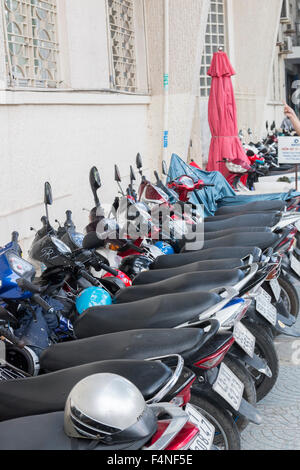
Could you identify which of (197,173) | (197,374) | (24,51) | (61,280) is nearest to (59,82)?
(24,51)

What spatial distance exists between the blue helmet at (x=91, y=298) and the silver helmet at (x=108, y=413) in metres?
1.83

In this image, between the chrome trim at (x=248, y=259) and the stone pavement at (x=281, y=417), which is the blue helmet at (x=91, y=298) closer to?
the chrome trim at (x=248, y=259)

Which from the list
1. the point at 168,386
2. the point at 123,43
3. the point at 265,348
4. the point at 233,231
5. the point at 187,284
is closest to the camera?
the point at 168,386

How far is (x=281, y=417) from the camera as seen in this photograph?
364 centimetres

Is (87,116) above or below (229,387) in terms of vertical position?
above

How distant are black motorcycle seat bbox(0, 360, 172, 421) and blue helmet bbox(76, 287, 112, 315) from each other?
4.32 feet

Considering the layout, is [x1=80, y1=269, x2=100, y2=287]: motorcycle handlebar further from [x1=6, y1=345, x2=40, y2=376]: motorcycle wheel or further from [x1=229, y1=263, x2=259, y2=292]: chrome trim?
[x1=229, y1=263, x2=259, y2=292]: chrome trim

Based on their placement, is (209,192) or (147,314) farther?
(209,192)

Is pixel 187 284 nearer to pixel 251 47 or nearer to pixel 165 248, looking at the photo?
pixel 165 248

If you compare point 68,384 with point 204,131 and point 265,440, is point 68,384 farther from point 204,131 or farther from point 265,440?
point 204,131

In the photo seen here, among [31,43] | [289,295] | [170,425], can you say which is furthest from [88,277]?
[31,43]

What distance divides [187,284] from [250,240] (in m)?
0.99

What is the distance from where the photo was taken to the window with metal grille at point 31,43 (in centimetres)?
649

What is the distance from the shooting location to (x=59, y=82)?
765cm
